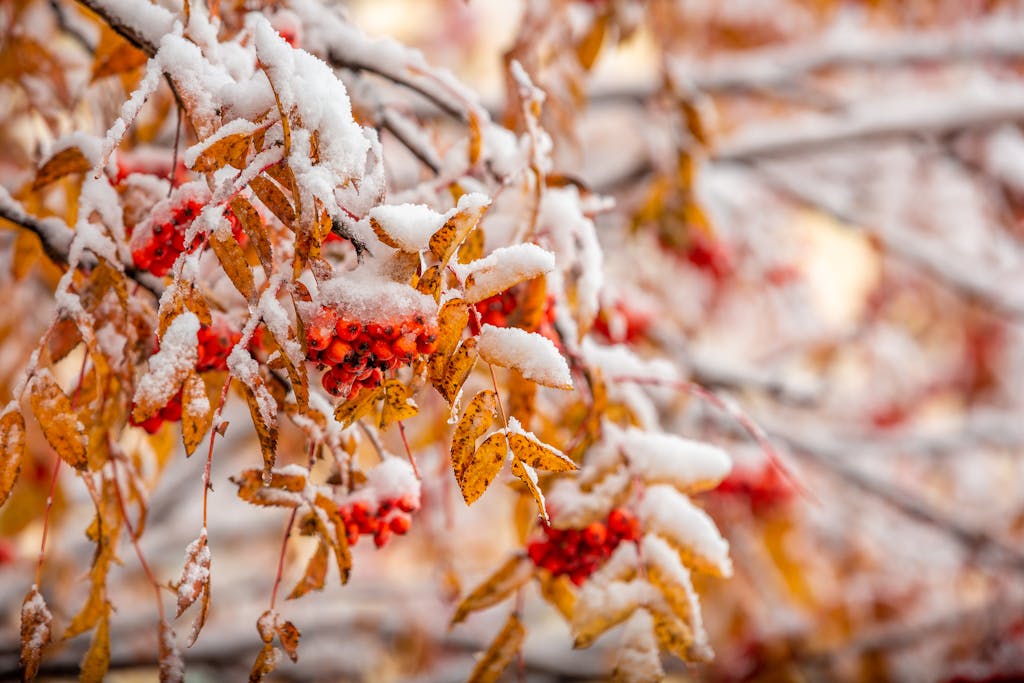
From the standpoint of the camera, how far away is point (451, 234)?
0.68 metres

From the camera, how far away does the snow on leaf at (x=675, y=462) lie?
105 cm

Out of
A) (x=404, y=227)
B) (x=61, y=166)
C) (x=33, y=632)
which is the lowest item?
(x=33, y=632)

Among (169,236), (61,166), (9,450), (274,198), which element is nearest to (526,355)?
(274,198)

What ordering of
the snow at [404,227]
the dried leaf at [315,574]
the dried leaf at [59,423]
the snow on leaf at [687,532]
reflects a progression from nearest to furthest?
the snow at [404,227]
the dried leaf at [59,423]
the dried leaf at [315,574]
the snow on leaf at [687,532]

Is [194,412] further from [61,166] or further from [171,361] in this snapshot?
[61,166]

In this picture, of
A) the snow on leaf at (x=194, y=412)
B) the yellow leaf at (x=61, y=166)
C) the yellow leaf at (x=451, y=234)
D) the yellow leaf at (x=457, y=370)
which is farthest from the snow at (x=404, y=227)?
the yellow leaf at (x=61, y=166)

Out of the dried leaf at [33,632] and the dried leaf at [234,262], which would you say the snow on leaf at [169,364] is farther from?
the dried leaf at [33,632]

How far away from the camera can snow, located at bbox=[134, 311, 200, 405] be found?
0.70 m

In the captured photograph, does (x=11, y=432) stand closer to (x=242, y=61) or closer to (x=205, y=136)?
(x=205, y=136)

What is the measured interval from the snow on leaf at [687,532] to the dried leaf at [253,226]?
22.7 inches

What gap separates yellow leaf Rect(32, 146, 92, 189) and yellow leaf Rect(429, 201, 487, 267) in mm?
506

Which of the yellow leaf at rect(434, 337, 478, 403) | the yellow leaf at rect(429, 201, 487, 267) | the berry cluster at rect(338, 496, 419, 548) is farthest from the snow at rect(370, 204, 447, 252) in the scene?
the berry cluster at rect(338, 496, 419, 548)

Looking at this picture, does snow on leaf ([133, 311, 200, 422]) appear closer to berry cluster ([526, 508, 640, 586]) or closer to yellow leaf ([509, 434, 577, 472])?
yellow leaf ([509, 434, 577, 472])

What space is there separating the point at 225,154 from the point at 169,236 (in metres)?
0.15
